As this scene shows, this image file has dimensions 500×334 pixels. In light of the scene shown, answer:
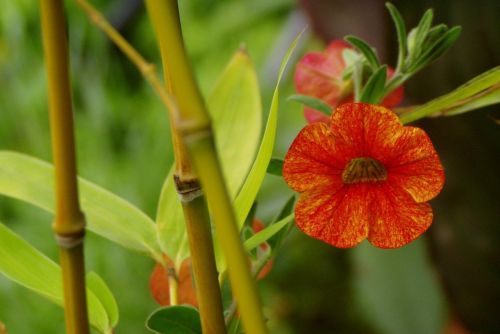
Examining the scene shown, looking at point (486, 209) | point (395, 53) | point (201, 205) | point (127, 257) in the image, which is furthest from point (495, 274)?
point (127, 257)

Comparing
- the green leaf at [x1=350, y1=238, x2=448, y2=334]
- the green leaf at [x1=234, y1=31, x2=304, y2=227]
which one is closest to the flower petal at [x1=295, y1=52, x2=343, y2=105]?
the green leaf at [x1=234, y1=31, x2=304, y2=227]

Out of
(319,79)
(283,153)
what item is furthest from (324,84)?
(283,153)

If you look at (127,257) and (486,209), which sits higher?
(486,209)

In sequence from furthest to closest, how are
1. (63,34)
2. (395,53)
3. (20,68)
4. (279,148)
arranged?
(20,68), (279,148), (395,53), (63,34)

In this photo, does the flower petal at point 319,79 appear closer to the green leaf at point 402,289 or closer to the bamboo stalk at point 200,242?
the bamboo stalk at point 200,242

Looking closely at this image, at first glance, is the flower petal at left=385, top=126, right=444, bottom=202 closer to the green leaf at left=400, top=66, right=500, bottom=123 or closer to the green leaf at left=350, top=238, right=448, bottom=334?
the green leaf at left=400, top=66, right=500, bottom=123

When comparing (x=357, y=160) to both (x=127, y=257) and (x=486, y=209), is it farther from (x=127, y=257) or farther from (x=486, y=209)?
(x=127, y=257)

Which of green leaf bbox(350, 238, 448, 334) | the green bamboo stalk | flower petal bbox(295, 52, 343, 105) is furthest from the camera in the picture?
green leaf bbox(350, 238, 448, 334)
